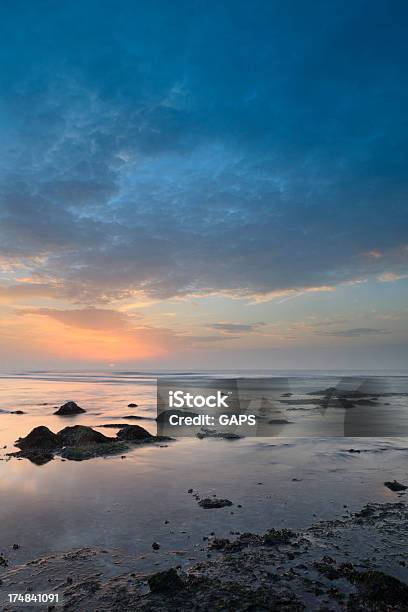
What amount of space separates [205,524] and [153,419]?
22.8 meters

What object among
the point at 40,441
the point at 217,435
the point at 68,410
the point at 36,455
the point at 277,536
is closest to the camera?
the point at 277,536

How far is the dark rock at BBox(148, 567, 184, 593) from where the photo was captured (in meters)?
7.90

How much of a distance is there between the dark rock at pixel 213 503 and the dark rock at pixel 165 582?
15.4 feet

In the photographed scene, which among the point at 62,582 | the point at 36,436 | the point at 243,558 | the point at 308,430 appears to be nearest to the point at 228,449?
the point at 308,430

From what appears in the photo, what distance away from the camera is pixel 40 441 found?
72.3 ft

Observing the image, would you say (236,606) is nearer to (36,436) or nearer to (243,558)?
(243,558)

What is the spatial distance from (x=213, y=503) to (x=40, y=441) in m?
13.6

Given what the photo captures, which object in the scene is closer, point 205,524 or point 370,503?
point 205,524

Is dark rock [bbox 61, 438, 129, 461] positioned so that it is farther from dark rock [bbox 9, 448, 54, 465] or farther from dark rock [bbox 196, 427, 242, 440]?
dark rock [bbox 196, 427, 242, 440]

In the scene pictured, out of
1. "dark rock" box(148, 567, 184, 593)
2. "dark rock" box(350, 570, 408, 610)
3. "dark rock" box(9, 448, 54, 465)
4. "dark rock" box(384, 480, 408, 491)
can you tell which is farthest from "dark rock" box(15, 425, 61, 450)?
"dark rock" box(350, 570, 408, 610)

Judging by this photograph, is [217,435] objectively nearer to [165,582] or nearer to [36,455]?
[36,455]

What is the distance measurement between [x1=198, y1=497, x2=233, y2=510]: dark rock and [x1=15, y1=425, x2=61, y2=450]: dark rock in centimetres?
1228

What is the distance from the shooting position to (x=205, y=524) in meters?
11.4

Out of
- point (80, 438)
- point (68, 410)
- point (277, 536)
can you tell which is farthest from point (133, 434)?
point (68, 410)
